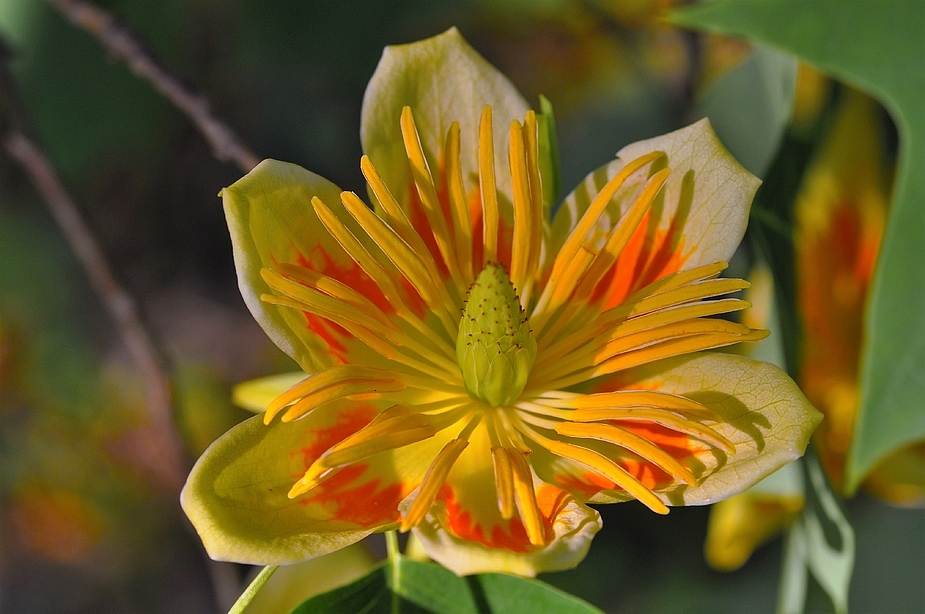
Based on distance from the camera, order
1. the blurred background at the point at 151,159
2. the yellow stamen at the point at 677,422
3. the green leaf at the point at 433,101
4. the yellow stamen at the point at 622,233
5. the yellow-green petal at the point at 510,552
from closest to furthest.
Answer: the yellow-green petal at the point at 510,552 → the yellow stamen at the point at 677,422 → the yellow stamen at the point at 622,233 → the green leaf at the point at 433,101 → the blurred background at the point at 151,159

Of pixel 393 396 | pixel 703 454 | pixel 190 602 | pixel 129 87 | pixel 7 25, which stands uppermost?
pixel 7 25

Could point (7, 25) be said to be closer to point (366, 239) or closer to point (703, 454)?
point (366, 239)

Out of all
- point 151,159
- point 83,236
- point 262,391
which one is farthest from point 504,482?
point 151,159

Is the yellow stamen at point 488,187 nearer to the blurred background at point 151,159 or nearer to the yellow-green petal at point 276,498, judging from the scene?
the yellow-green petal at point 276,498

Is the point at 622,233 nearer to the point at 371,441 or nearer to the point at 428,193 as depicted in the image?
the point at 428,193

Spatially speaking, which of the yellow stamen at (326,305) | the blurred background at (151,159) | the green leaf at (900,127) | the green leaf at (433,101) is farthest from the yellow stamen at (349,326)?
the blurred background at (151,159)

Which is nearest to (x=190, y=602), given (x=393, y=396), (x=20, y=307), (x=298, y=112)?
(x=20, y=307)
